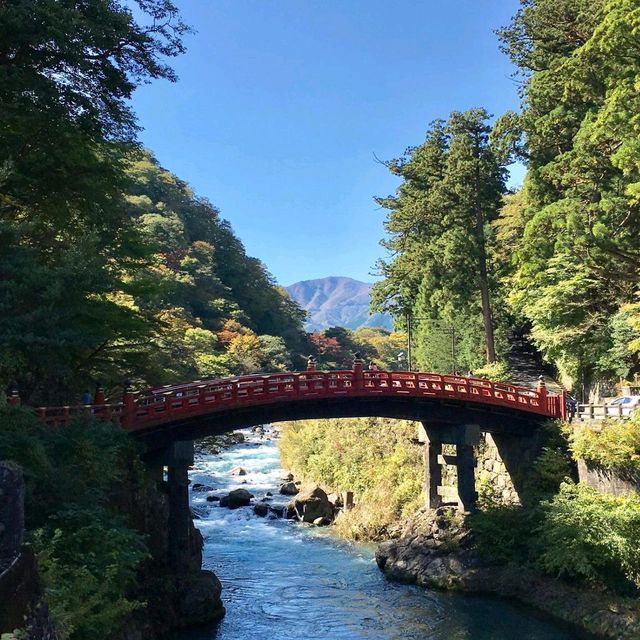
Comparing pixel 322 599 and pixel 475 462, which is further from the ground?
pixel 475 462

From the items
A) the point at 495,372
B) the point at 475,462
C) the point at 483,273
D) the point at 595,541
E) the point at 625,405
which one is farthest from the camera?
the point at 483,273

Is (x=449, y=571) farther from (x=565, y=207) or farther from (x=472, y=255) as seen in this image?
(x=472, y=255)

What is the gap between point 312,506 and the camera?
3025cm

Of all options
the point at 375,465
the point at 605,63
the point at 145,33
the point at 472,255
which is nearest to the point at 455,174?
the point at 472,255

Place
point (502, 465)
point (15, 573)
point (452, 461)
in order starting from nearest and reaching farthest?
point (15, 573), point (452, 461), point (502, 465)

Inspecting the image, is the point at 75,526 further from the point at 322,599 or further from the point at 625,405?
the point at 625,405

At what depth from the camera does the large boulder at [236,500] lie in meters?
32.8

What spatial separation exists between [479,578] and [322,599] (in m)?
5.39

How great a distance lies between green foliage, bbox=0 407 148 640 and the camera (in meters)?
10.1

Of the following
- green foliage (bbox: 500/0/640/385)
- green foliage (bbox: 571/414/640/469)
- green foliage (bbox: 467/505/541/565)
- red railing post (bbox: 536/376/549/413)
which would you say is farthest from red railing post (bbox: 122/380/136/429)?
green foliage (bbox: 500/0/640/385)

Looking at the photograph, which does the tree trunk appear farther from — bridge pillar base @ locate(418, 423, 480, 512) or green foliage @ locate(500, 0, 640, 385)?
bridge pillar base @ locate(418, 423, 480, 512)

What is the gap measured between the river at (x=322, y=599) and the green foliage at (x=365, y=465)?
6.19ft

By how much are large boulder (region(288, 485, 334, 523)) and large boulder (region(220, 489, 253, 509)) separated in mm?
3367

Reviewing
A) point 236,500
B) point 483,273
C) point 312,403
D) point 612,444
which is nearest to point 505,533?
point 612,444
